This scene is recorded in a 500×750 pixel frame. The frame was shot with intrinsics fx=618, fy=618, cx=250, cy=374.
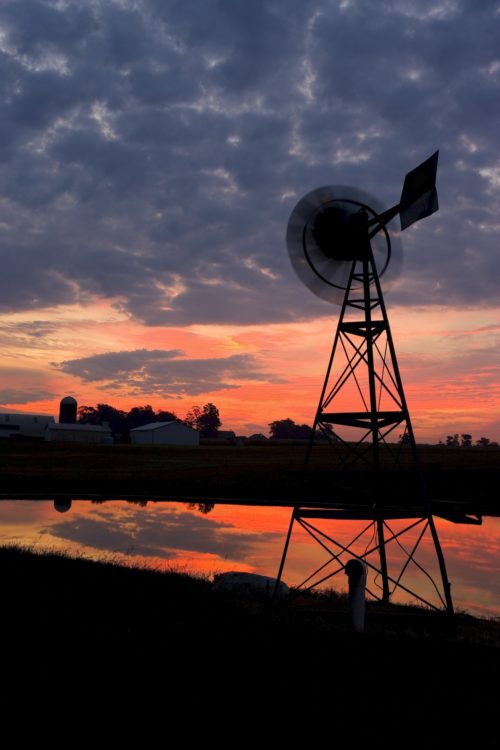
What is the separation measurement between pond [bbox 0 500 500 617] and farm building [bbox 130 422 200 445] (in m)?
92.2

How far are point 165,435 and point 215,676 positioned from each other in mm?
123099

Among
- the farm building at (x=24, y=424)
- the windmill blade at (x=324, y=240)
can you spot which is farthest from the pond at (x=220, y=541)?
the farm building at (x=24, y=424)

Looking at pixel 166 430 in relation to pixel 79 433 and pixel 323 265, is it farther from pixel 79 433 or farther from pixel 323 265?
pixel 323 265

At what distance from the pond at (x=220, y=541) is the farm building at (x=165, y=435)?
92.2 metres

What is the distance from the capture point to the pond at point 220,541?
20.2 m

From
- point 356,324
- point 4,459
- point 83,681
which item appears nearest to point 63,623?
point 83,681

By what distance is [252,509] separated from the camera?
125 ft

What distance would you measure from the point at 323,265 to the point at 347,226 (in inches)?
50.0

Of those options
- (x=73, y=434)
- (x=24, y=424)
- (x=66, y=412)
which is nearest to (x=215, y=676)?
(x=73, y=434)

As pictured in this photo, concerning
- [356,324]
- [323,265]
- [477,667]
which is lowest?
[477,667]

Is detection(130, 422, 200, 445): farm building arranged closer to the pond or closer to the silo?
the silo

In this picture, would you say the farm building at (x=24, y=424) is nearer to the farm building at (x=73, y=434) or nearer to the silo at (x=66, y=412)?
the silo at (x=66, y=412)

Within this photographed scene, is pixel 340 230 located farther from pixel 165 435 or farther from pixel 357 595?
pixel 165 435

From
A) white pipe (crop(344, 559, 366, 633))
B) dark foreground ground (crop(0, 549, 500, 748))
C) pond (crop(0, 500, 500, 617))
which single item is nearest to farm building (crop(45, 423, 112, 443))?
pond (crop(0, 500, 500, 617))
